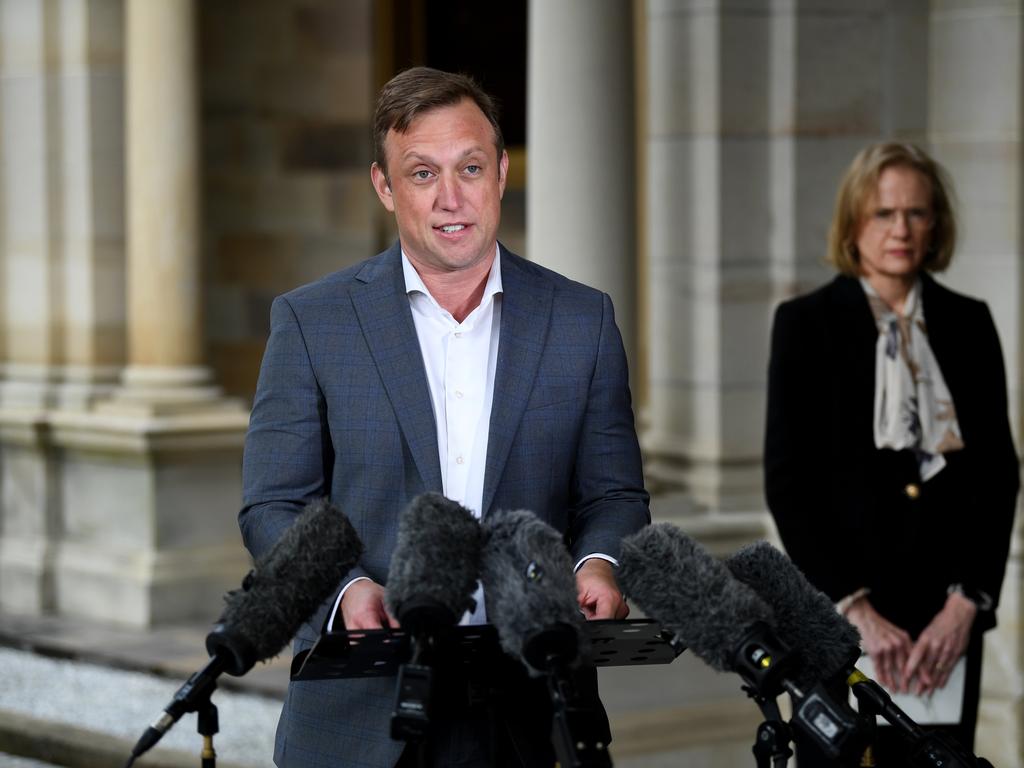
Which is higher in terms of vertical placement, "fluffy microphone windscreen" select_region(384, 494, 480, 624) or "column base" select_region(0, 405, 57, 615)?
"fluffy microphone windscreen" select_region(384, 494, 480, 624)

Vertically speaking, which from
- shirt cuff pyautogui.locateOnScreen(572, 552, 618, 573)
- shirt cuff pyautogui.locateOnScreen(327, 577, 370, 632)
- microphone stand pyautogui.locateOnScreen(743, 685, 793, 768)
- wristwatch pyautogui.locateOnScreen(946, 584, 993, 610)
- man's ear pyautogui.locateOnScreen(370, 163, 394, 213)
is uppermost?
man's ear pyautogui.locateOnScreen(370, 163, 394, 213)

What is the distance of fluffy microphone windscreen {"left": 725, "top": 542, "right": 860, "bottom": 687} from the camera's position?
2.57 meters

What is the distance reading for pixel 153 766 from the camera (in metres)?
7.14

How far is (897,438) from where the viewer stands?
4680 millimetres

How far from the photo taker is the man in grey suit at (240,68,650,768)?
9.52 feet

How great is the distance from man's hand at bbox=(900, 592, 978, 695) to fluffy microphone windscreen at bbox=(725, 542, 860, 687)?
2031mm

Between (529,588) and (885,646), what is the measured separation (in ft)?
7.77

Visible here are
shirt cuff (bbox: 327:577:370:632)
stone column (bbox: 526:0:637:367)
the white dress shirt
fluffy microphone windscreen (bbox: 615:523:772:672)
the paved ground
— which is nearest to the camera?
fluffy microphone windscreen (bbox: 615:523:772:672)

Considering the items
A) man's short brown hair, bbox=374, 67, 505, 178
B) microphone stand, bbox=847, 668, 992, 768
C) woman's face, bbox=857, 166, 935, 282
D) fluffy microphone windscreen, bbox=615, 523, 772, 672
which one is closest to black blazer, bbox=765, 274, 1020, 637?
woman's face, bbox=857, 166, 935, 282

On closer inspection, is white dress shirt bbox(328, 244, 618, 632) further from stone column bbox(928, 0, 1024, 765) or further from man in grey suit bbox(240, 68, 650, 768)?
stone column bbox(928, 0, 1024, 765)

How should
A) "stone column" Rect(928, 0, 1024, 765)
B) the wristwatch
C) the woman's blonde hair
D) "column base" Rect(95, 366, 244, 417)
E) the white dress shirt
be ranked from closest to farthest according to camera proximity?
1. the white dress shirt
2. the wristwatch
3. the woman's blonde hair
4. "stone column" Rect(928, 0, 1024, 765)
5. "column base" Rect(95, 366, 244, 417)

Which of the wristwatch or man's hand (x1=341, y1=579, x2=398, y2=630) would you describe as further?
the wristwatch

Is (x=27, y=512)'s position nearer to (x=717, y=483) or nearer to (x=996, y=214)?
(x=717, y=483)

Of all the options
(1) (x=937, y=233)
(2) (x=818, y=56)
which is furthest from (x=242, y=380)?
(1) (x=937, y=233)
